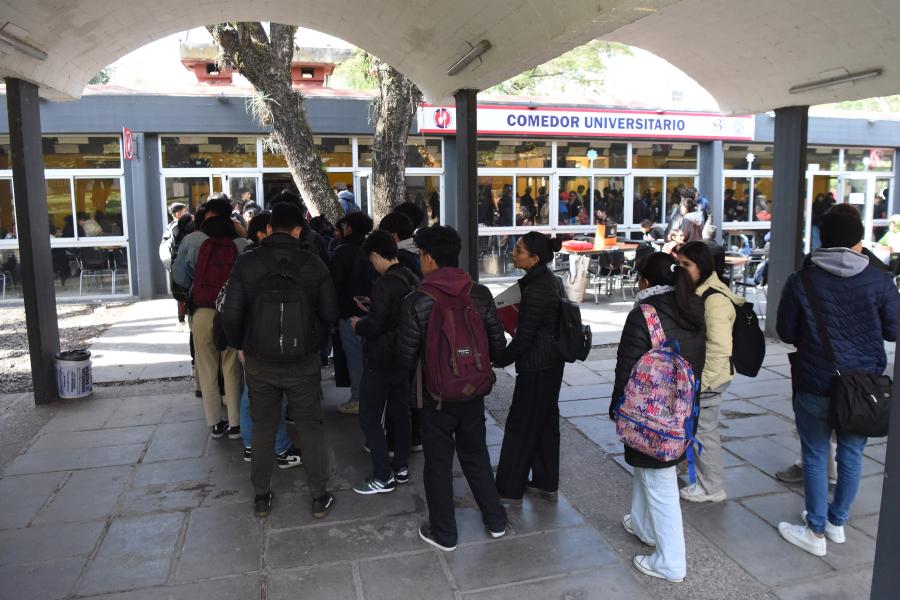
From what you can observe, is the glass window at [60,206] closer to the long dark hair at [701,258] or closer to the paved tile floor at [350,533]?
the paved tile floor at [350,533]

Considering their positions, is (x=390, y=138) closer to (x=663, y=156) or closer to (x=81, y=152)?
(x=81, y=152)

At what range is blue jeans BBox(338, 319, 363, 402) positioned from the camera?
5016 mm

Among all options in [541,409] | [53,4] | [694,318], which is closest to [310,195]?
[53,4]

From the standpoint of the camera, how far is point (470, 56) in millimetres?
5492

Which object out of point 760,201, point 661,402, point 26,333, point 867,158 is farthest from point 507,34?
point 867,158

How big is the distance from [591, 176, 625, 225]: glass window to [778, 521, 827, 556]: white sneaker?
11.6 m

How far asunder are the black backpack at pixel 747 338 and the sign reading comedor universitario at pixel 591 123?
9831mm

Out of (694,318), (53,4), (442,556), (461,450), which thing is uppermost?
(53,4)

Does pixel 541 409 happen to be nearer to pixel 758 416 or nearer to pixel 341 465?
pixel 341 465

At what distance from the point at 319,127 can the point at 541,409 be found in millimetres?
10118

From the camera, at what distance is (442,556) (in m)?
3.33

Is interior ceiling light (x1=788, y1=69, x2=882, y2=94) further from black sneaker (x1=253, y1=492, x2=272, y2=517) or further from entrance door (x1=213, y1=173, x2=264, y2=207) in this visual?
entrance door (x1=213, y1=173, x2=264, y2=207)

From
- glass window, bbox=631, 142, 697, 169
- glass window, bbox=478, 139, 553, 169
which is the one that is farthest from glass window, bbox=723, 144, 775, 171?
glass window, bbox=478, 139, 553, 169

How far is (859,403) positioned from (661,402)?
97 cm
